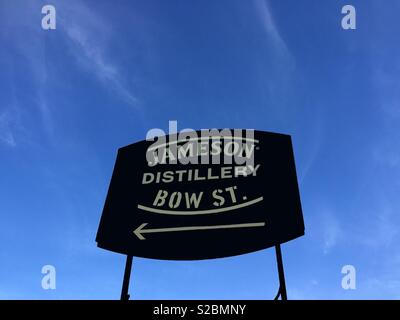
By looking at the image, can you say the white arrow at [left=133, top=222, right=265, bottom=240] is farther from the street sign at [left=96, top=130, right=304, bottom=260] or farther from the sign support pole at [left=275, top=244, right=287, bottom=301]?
the sign support pole at [left=275, top=244, right=287, bottom=301]

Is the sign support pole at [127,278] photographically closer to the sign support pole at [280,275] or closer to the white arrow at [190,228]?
the white arrow at [190,228]

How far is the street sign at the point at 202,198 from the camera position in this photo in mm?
7957

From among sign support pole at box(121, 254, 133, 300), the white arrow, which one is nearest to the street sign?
the white arrow

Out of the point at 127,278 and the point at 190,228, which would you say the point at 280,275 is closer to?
the point at 190,228

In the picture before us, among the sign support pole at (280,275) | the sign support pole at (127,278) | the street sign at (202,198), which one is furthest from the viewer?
the street sign at (202,198)

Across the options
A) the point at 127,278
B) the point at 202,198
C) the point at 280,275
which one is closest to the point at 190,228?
the point at 202,198

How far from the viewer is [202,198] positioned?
8.48 metres

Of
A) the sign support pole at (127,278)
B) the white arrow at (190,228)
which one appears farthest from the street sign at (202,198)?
the sign support pole at (127,278)

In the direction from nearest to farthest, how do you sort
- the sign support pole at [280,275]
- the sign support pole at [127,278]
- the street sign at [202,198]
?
1. the sign support pole at [280,275]
2. the sign support pole at [127,278]
3. the street sign at [202,198]

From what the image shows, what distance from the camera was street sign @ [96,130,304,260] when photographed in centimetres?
796

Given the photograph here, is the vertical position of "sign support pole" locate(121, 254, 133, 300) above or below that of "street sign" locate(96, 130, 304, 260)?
below
